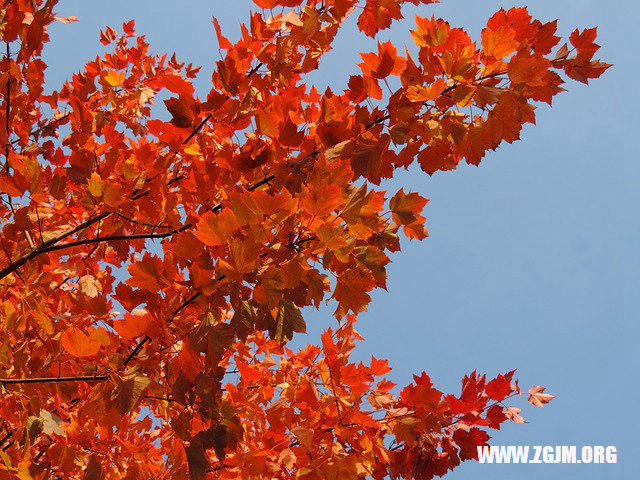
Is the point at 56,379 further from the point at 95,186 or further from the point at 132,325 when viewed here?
the point at 95,186

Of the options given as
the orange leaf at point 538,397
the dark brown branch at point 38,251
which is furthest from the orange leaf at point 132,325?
the orange leaf at point 538,397

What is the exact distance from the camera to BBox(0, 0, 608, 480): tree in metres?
1.38

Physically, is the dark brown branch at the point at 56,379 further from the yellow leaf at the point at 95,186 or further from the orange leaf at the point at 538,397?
the orange leaf at the point at 538,397

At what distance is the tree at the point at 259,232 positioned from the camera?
138 centimetres

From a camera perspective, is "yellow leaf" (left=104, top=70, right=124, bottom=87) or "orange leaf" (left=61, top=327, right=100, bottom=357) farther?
"yellow leaf" (left=104, top=70, right=124, bottom=87)

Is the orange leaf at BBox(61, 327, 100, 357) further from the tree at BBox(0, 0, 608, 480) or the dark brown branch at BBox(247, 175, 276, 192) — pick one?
the dark brown branch at BBox(247, 175, 276, 192)

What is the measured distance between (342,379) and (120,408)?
3.37ft

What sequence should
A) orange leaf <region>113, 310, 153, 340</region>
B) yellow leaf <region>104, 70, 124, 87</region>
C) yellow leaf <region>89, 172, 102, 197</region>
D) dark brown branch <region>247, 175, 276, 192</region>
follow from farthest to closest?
yellow leaf <region>104, 70, 124, 87</region>, dark brown branch <region>247, 175, 276, 192</region>, yellow leaf <region>89, 172, 102, 197</region>, orange leaf <region>113, 310, 153, 340</region>

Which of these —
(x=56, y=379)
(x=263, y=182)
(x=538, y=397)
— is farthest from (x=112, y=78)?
(x=538, y=397)

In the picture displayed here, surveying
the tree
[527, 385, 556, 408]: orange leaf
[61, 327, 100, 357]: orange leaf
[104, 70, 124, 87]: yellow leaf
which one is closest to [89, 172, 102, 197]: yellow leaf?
the tree

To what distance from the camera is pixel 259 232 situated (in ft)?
4.17

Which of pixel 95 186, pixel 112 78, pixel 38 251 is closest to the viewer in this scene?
pixel 95 186

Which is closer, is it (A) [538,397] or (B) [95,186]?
(B) [95,186]

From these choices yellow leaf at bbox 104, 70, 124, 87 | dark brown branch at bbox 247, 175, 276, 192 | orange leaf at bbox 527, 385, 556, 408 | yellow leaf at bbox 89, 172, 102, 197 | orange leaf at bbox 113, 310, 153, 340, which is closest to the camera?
orange leaf at bbox 113, 310, 153, 340
